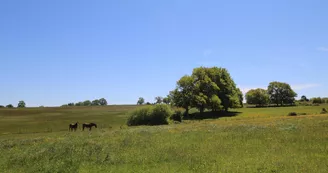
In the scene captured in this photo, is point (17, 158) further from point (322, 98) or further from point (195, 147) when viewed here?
point (322, 98)

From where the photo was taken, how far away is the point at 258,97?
135250mm

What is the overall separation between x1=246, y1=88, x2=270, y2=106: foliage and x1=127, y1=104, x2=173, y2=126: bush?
3351 inches

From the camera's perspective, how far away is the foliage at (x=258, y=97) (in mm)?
133375

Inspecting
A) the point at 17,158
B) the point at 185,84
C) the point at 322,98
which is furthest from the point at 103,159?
the point at 322,98

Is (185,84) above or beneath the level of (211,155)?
above

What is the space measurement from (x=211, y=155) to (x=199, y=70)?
230 ft

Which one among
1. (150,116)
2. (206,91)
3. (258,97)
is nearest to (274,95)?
(258,97)

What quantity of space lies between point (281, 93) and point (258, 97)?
13.3m

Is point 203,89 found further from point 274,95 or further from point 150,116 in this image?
point 274,95

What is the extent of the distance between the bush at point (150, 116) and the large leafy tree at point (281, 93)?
93.8m

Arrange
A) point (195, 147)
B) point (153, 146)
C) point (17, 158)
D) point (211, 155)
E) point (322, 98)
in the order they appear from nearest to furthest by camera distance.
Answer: point (211, 155) < point (17, 158) < point (195, 147) < point (153, 146) < point (322, 98)

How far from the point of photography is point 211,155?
16.7 m

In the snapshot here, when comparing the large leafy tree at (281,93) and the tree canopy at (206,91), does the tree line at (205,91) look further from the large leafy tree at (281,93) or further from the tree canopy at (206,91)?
the large leafy tree at (281,93)

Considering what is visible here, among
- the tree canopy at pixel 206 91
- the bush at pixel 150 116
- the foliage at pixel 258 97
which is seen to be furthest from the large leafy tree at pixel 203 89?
the foliage at pixel 258 97
